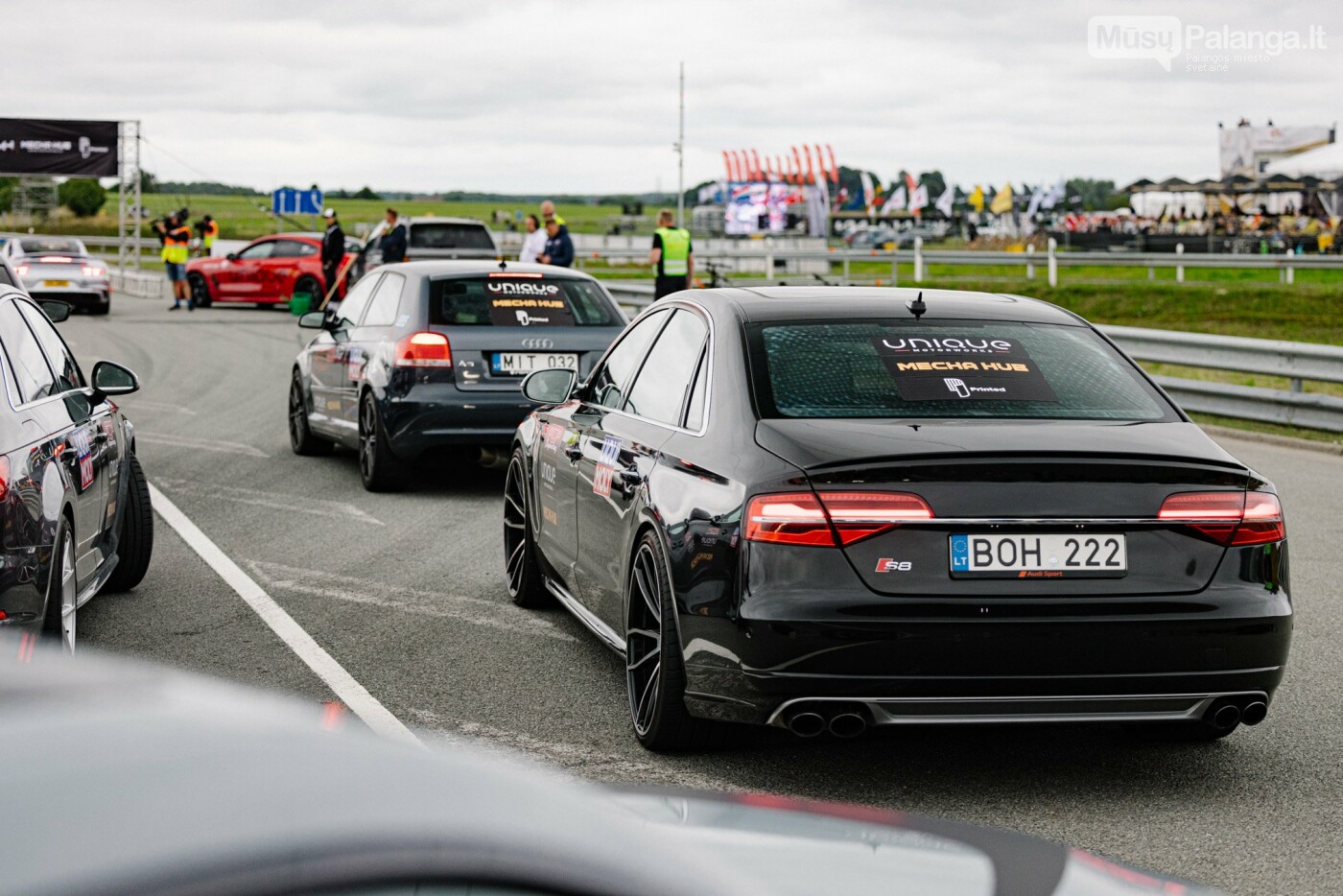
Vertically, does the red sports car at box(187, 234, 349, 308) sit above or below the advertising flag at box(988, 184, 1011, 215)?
below

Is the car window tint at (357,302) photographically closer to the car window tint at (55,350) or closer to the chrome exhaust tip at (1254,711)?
the car window tint at (55,350)

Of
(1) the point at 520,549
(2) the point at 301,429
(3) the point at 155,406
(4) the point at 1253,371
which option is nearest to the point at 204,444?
(2) the point at 301,429

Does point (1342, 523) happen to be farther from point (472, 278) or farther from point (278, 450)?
point (278, 450)

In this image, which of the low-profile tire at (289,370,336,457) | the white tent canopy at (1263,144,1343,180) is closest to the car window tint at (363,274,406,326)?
the low-profile tire at (289,370,336,457)

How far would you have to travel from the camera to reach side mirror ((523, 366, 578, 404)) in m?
7.45

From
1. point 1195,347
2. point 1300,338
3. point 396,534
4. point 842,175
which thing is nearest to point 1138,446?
point 396,534

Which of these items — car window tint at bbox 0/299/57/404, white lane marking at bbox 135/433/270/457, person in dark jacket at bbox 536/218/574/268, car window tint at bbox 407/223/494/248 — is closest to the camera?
car window tint at bbox 0/299/57/404

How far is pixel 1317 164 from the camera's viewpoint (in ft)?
139

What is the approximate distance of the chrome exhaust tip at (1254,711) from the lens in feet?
16.8

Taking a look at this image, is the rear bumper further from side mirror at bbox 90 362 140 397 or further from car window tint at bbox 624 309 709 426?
car window tint at bbox 624 309 709 426

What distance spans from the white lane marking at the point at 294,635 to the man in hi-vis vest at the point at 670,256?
1280 centimetres

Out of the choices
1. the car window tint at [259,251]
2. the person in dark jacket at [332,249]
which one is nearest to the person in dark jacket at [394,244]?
the person in dark jacket at [332,249]

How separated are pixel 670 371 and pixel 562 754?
57.7 inches

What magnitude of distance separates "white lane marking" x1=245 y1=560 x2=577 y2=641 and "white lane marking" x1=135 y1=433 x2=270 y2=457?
511 cm
